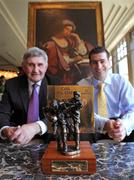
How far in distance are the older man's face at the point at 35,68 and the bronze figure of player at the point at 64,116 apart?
2.57ft

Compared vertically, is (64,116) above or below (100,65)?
below

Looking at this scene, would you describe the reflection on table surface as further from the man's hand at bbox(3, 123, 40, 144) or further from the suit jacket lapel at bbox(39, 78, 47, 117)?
the suit jacket lapel at bbox(39, 78, 47, 117)

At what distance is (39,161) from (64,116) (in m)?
0.19

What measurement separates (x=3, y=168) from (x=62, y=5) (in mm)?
2680

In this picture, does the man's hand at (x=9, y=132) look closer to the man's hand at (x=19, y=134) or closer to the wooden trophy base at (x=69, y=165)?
the man's hand at (x=19, y=134)

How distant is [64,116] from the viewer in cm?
81

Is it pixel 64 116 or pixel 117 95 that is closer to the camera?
pixel 64 116

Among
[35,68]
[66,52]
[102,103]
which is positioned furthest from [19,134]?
[66,52]

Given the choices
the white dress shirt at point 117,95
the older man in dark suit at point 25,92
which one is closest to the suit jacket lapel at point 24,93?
the older man in dark suit at point 25,92

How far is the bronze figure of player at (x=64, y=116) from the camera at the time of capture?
0.79 meters

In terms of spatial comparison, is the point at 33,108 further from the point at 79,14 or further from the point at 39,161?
the point at 79,14

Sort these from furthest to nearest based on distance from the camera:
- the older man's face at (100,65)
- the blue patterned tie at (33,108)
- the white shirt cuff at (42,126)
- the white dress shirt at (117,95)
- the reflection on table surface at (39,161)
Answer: the older man's face at (100,65) → the white dress shirt at (117,95) → the blue patterned tie at (33,108) → the white shirt cuff at (42,126) → the reflection on table surface at (39,161)

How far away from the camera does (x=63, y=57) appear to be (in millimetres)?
2951

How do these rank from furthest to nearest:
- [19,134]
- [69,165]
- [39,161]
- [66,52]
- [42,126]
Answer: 1. [66,52]
2. [42,126]
3. [19,134]
4. [39,161]
5. [69,165]
